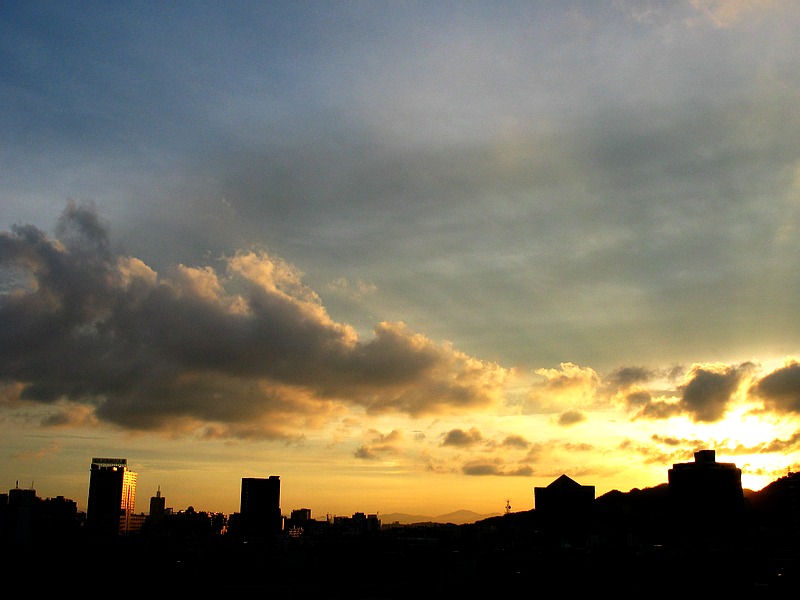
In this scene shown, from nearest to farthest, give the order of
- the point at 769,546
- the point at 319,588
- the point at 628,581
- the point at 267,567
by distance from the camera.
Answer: the point at 319,588
the point at 628,581
the point at 267,567
the point at 769,546

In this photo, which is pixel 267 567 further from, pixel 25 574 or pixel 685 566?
pixel 685 566

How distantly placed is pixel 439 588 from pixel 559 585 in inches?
770

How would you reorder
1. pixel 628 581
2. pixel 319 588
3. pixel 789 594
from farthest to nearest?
pixel 628 581, pixel 319 588, pixel 789 594

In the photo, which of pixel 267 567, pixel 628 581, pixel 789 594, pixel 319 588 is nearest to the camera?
pixel 789 594

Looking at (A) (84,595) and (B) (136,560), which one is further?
(B) (136,560)

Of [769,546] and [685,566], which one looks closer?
[685,566]

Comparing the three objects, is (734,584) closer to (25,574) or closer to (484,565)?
(484,565)

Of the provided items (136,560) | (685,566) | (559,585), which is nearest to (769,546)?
(685,566)

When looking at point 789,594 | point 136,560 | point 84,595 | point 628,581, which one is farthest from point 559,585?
point 136,560

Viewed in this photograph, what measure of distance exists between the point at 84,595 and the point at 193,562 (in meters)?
50.3

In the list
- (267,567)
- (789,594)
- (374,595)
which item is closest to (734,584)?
(789,594)

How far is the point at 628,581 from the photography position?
410ft

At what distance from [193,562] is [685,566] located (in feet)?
303

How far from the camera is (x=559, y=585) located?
120 m
